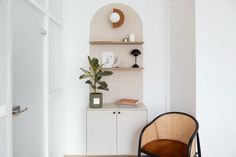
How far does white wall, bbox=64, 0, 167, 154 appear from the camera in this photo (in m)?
3.24

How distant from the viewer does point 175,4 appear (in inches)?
122

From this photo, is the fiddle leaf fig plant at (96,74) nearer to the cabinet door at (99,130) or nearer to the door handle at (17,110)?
the cabinet door at (99,130)

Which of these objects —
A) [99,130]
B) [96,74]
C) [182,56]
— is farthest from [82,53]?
[182,56]

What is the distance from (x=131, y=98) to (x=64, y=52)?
126cm

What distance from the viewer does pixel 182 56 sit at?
114 inches

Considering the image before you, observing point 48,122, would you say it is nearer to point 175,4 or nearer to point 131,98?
point 131,98

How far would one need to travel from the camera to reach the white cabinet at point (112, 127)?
291 centimetres

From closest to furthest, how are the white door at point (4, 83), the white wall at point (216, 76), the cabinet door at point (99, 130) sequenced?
the white door at point (4, 83) → the white wall at point (216, 76) → the cabinet door at point (99, 130)

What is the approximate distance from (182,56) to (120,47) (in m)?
0.94

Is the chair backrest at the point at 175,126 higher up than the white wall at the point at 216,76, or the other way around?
the white wall at the point at 216,76

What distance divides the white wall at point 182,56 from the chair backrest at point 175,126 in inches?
5.4

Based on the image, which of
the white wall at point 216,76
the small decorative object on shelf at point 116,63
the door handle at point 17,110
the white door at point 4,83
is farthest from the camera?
the small decorative object on shelf at point 116,63

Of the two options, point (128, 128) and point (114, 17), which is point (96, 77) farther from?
point (114, 17)

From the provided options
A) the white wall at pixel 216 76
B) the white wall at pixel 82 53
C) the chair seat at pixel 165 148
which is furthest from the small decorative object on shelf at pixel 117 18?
the chair seat at pixel 165 148
